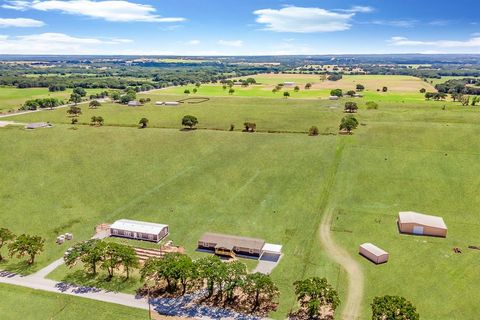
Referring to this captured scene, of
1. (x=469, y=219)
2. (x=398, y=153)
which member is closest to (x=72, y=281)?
(x=469, y=219)

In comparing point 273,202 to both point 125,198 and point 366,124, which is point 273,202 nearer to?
point 125,198

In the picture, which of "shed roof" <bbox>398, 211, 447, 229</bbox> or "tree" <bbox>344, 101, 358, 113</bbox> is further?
"tree" <bbox>344, 101, 358, 113</bbox>

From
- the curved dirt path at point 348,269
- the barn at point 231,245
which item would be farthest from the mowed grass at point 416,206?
the barn at point 231,245

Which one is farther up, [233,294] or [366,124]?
[366,124]

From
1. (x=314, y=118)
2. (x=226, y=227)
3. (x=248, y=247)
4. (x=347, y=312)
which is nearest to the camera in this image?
(x=347, y=312)

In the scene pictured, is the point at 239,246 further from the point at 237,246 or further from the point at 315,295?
the point at 315,295

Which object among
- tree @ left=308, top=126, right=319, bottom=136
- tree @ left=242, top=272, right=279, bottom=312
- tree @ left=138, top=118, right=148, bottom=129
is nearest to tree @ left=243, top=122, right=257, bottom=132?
tree @ left=308, top=126, right=319, bottom=136

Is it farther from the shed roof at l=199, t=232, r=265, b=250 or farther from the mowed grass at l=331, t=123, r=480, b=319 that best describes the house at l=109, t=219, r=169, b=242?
the mowed grass at l=331, t=123, r=480, b=319
